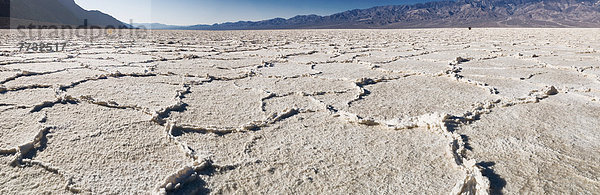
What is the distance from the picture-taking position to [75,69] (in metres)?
2.73

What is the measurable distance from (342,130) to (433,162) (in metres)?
0.39

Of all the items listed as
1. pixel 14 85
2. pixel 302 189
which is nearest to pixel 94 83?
pixel 14 85

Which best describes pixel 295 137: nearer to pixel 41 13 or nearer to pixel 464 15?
pixel 41 13

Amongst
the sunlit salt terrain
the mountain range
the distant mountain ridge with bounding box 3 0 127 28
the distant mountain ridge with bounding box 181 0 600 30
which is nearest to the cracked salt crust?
the sunlit salt terrain

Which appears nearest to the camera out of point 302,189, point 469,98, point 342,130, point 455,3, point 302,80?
point 302,189

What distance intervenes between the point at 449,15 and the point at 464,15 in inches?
219

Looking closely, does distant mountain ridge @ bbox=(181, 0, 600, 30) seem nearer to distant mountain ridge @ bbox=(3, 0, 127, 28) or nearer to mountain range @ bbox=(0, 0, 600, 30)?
mountain range @ bbox=(0, 0, 600, 30)

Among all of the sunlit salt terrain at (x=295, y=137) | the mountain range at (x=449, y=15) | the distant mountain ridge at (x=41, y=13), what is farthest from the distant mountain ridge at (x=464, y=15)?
the sunlit salt terrain at (x=295, y=137)

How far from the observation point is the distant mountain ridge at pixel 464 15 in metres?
83.0

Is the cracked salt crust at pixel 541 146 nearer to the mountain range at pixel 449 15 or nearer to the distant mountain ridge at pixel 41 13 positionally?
the distant mountain ridge at pixel 41 13

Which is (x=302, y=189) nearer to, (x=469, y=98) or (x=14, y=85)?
(x=469, y=98)

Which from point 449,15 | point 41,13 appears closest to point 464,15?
point 449,15

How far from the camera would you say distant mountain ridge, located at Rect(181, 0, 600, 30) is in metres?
83.0

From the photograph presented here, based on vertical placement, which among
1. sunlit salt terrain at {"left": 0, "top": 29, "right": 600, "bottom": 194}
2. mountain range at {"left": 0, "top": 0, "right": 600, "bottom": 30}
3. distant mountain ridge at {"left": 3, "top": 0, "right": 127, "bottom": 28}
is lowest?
sunlit salt terrain at {"left": 0, "top": 29, "right": 600, "bottom": 194}
